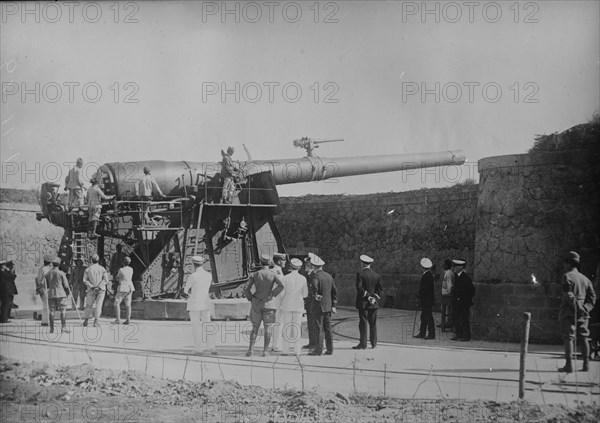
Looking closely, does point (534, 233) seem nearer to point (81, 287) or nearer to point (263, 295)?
point (263, 295)

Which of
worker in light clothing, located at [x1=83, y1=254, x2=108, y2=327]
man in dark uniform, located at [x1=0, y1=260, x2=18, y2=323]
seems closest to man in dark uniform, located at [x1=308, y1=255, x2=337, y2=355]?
worker in light clothing, located at [x1=83, y1=254, x2=108, y2=327]

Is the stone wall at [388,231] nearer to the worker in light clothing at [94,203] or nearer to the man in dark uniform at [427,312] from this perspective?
the man in dark uniform at [427,312]

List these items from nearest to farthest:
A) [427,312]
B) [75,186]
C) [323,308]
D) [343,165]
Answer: [323,308] → [427,312] → [75,186] → [343,165]

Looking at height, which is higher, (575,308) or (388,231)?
(388,231)

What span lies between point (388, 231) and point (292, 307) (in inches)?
369

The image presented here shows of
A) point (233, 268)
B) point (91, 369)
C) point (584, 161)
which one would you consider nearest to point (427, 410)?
point (91, 369)

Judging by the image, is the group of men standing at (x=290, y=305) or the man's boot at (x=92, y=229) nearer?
the group of men standing at (x=290, y=305)

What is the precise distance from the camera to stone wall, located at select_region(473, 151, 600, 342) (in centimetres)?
948

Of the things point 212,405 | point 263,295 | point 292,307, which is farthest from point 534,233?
point 212,405

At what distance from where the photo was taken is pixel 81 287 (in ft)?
41.3

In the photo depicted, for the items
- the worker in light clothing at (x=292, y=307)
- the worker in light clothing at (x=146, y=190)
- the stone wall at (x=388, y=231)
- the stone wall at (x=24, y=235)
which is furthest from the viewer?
the stone wall at (x=24, y=235)

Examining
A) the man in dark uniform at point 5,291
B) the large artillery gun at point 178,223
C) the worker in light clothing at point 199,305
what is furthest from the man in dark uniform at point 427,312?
the man in dark uniform at point 5,291

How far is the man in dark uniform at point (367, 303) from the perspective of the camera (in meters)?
9.39

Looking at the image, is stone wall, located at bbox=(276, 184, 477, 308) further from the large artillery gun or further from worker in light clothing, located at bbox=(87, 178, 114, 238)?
worker in light clothing, located at bbox=(87, 178, 114, 238)
